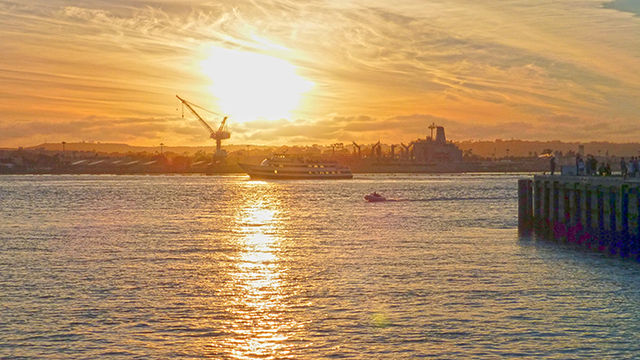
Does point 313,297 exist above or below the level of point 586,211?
below

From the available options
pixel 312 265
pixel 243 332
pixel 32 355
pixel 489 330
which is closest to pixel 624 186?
pixel 312 265

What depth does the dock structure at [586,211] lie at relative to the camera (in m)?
45.8

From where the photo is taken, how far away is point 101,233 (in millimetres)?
59500

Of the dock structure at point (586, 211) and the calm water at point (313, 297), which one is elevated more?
the dock structure at point (586, 211)

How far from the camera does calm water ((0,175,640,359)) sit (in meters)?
22.7

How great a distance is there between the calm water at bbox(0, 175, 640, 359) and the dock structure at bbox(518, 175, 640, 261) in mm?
3046

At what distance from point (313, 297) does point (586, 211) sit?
27.6 metres

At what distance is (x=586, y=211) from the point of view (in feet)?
170

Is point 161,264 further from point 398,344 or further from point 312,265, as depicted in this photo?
point 398,344

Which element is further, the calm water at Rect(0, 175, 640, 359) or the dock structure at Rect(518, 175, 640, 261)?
the dock structure at Rect(518, 175, 640, 261)

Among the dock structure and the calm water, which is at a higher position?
the dock structure

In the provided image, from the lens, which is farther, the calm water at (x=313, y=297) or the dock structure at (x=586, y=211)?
the dock structure at (x=586, y=211)

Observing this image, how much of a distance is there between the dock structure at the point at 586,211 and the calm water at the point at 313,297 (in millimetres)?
3046

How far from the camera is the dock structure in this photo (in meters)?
45.8
